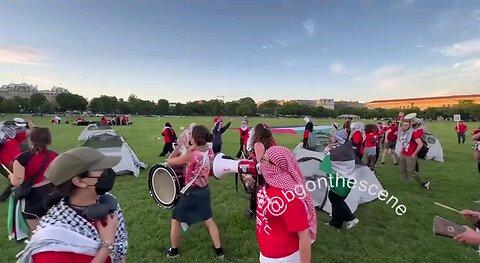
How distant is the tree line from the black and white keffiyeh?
141 metres

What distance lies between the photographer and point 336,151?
6.18 meters

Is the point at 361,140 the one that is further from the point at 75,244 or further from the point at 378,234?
the point at 75,244

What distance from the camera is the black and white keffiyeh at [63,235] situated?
1.75m

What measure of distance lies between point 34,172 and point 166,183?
5.82 feet

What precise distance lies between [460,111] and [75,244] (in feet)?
492

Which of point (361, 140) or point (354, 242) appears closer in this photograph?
point (354, 242)

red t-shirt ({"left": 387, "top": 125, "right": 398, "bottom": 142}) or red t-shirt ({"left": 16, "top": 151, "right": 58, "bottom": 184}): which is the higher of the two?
red t-shirt ({"left": 16, "top": 151, "right": 58, "bottom": 184})

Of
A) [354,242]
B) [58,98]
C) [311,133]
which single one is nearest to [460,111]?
[311,133]

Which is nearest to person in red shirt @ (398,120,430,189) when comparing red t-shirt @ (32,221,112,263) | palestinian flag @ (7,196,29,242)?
palestinian flag @ (7,196,29,242)

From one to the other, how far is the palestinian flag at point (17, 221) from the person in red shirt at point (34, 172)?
172 millimetres

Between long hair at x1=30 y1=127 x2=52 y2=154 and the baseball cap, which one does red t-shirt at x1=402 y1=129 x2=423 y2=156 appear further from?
the baseball cap

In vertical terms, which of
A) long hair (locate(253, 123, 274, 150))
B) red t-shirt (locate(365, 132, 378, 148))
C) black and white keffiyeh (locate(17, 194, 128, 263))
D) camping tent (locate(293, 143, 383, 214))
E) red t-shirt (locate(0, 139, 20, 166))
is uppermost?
long hair (locate(253, 123, 274, 150))

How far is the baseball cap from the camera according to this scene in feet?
6.02

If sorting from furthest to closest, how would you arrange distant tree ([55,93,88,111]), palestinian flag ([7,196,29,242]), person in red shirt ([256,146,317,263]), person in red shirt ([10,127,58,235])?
distant tree ([55,93,88,111]) < palestinian flag ([7,196,29,242]) < person in red shirt ([10,127,58,235]) < person in red shirt ([256,146,317,263])
